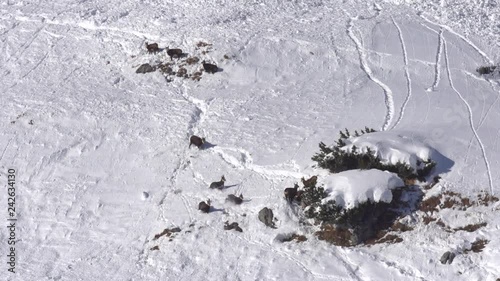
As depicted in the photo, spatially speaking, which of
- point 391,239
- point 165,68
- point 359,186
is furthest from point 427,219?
point 165,68

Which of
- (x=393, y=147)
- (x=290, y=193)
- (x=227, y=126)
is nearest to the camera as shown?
(x=290, y=193)

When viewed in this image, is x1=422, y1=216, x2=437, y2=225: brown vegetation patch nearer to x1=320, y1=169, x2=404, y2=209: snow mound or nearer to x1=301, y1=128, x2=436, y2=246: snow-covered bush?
x1=301, y1=128, x2=436, y2=246: snow-covered bush

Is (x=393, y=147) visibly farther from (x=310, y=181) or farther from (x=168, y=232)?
(x=168, y=232)

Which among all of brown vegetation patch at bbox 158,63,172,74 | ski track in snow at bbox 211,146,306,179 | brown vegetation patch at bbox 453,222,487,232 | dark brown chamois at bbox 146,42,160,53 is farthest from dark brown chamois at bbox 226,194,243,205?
dark brown chamois at bbox 146,42,160,53

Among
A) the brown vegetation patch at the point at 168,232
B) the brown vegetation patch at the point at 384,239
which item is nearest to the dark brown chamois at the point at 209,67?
the brown vegetation patch at the point at 168,232

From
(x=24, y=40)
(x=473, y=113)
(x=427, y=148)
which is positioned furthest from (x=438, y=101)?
(x=24, y=40)

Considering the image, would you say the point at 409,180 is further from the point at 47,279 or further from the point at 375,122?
the point at 47,279

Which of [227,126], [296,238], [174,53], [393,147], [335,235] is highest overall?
[393,147]

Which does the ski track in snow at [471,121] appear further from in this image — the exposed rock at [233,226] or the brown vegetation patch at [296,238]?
the exposed rock at [233,226]
